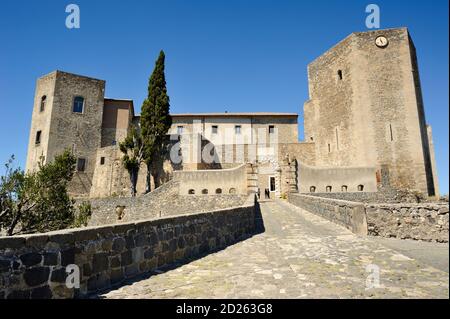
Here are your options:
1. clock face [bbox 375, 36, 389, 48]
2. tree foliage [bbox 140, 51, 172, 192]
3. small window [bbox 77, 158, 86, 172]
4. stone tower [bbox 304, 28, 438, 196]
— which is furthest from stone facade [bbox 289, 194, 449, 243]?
small window [bbox 77, 158, 86, 172]

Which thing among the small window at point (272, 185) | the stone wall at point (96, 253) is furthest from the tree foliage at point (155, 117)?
the stone wall at point (96, 253)

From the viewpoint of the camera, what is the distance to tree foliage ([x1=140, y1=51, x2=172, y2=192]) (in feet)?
83.9

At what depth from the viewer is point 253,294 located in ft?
11.4

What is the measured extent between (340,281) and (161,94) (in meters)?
25.5

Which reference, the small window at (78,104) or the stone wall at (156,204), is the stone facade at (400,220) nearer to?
the stone wall at (156,204)

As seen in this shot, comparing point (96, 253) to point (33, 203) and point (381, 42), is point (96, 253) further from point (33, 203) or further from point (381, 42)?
point (381, 42)

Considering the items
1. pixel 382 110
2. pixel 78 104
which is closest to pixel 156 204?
pixel 78 104

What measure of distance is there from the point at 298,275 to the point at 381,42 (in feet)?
83.9

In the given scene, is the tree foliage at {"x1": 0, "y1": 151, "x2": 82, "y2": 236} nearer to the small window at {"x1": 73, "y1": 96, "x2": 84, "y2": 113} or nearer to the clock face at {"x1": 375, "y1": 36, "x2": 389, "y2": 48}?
the small window at {"x1": 73, "y1": 96, "x2": 84, "y2": 113}

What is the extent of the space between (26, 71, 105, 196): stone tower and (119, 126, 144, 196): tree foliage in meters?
6.00
